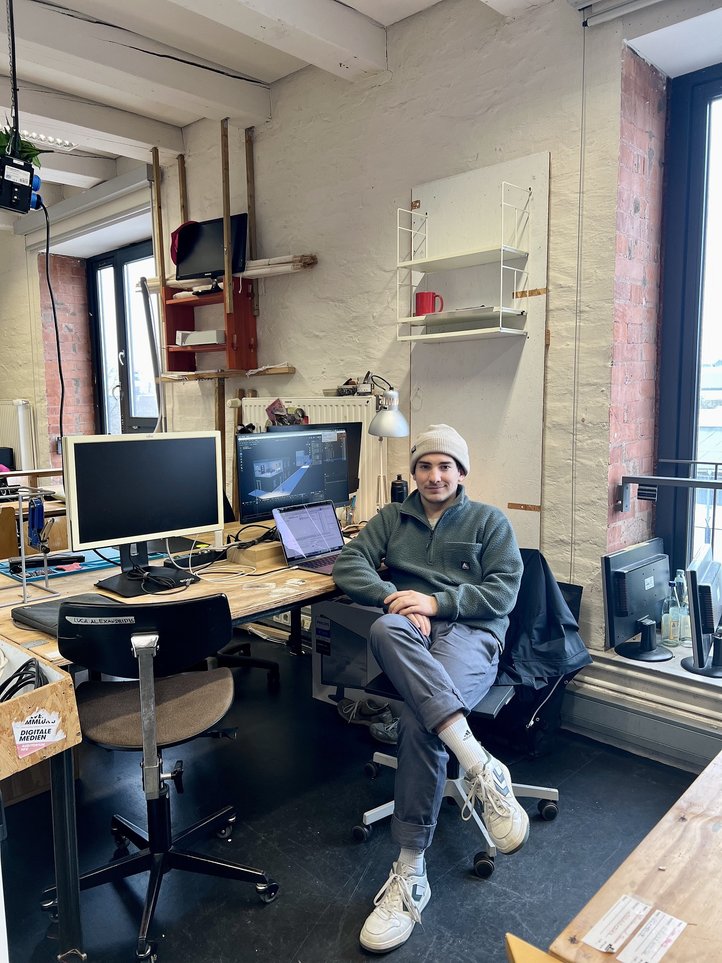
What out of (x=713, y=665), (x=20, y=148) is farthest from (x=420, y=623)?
(x=20, y=148)

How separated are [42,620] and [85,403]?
4.70m

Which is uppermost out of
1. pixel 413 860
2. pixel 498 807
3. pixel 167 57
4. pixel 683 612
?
pixel 167 57

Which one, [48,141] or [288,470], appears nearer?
[288,470]

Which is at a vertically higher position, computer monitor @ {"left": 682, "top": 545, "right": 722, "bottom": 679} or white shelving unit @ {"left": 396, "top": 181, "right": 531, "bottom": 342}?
white shelving unit @ {"left": 396, "top": 181, "right": 531, "bottom": 342}

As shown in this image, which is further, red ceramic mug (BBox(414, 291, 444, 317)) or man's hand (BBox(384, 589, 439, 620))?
red ceramic mug (BBox(414, 291, 444, 317))

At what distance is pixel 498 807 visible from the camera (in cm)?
186

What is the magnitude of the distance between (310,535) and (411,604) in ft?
1.98

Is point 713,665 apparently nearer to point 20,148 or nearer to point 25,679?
point 25,679

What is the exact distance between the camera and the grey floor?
5.67 ft

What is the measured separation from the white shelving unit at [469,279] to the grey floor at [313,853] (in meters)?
1.71

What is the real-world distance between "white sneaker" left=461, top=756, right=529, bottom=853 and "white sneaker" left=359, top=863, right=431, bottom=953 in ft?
0.76

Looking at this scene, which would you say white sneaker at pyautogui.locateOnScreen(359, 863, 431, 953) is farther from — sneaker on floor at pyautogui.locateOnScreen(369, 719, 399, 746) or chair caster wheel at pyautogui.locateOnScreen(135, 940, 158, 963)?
sneaker on floor at pyautogui.locateOnScreen(369, 719, 399, 746)

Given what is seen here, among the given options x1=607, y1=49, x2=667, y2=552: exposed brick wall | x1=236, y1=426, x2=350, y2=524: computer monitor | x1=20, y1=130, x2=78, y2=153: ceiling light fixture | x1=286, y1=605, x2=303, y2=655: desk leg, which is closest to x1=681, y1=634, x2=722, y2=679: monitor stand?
x1=607, y1=49, x2=667, y2=552: exposed brick wall

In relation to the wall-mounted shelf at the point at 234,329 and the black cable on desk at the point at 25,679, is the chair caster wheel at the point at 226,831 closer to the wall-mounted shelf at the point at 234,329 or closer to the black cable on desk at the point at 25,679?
the black cable on desk at the point at 25,679
